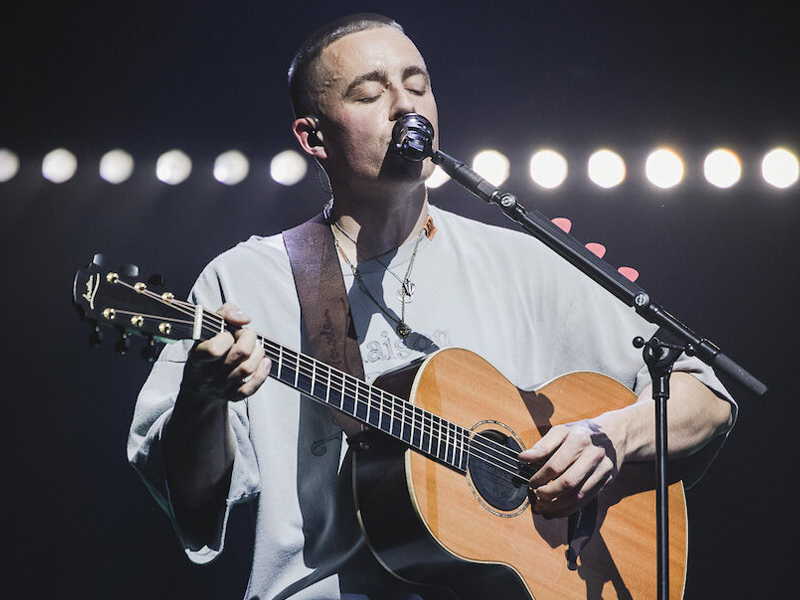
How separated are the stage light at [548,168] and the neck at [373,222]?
4.40ft

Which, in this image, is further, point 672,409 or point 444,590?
point 672,409

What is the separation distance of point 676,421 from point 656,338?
54cm

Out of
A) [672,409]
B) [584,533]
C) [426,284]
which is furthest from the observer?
[426,284]

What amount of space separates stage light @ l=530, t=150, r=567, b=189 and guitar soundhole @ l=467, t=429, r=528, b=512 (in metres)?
1.91

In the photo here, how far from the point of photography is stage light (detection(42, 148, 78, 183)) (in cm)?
349

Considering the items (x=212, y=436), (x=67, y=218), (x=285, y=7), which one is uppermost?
(x=285, y=7)

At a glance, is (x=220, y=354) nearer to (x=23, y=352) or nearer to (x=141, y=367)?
A: (x=141, y=367)

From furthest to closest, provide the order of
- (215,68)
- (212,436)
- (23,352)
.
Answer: (215,68) → (23,352) → (212,436)

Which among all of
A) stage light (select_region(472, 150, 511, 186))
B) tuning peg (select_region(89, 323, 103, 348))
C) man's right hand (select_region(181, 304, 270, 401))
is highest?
stage light (select_region(472, 150, 511, 186))

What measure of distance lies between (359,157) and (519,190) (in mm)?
1507

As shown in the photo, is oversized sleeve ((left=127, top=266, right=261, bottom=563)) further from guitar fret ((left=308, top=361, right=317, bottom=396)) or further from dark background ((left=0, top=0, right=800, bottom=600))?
dark background ((left=0, top=0, right=800, bottom=600))

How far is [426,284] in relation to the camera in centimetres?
235

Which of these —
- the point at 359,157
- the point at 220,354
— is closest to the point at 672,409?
the point at 359,157

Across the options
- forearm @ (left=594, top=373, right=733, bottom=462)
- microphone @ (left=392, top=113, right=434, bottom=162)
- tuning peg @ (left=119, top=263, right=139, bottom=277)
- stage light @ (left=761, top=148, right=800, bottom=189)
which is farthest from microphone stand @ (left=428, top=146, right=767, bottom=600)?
stage light @ (left=761, top=148, right=800, bottom=189)
